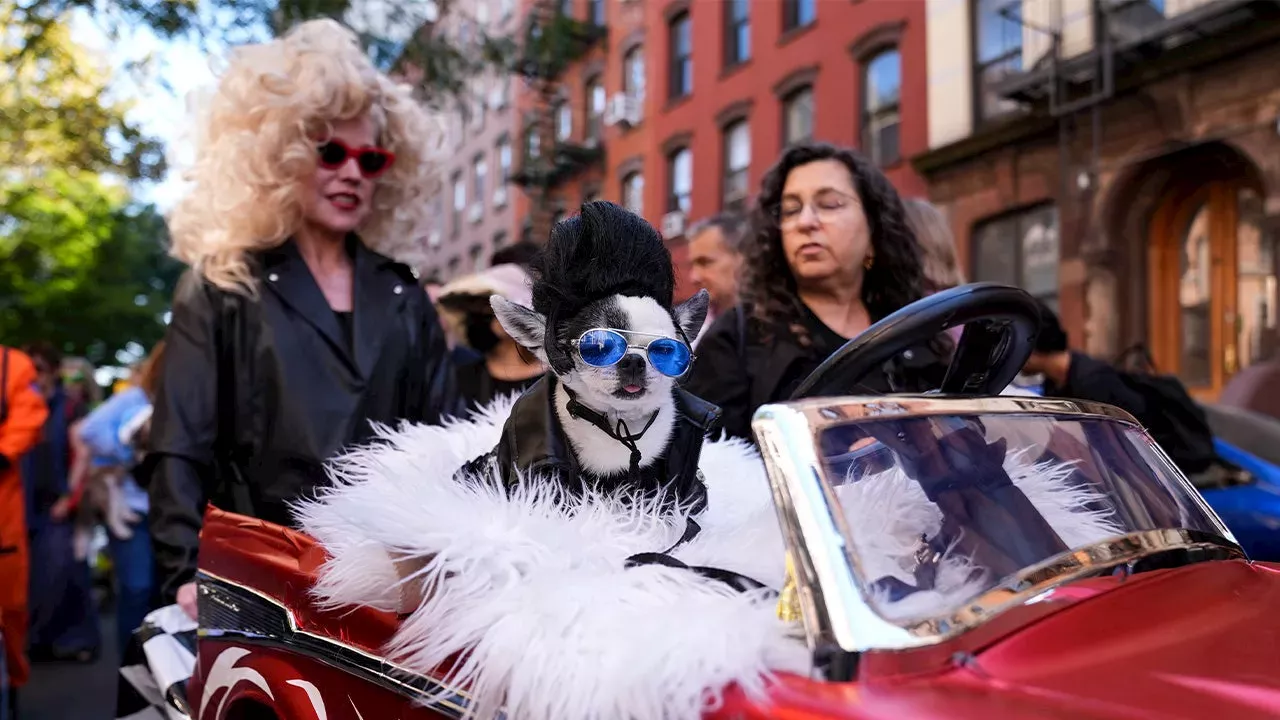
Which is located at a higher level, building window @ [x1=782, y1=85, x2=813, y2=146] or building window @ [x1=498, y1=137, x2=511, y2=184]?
building window @ [x1=498, y1=137, x2=511, y2=184]

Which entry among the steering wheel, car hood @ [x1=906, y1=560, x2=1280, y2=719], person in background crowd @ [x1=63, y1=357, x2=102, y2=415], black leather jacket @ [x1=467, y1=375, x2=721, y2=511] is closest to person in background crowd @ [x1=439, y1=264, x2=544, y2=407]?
black leather jacket @ [x1=467, y1=375, x2=721, y2=511]

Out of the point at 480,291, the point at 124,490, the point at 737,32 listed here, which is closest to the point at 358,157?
the point at 480,291

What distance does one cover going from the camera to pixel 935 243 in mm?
3713

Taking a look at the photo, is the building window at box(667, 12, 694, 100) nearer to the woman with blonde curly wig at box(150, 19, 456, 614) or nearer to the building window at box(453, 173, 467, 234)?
the woman with blonde curly wig at box(150, 19, 456, 614)

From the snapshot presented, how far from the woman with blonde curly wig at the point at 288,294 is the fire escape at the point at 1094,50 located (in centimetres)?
913

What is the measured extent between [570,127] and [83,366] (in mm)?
9836

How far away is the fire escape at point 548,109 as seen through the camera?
9500mm

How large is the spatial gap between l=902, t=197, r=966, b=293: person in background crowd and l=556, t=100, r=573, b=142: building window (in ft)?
37.9

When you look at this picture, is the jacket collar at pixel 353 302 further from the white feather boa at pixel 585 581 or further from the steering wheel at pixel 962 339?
the steering wheel at pixel 962 339

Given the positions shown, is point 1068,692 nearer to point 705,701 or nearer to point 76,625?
point 705,701

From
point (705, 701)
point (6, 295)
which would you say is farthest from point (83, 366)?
point (6, 295)

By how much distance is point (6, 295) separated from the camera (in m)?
22.0

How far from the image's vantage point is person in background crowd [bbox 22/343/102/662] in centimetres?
631

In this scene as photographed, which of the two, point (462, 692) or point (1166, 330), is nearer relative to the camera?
point (462, 692)
